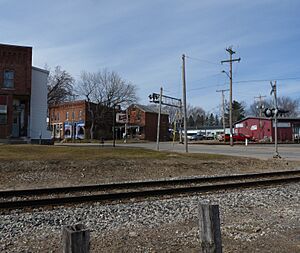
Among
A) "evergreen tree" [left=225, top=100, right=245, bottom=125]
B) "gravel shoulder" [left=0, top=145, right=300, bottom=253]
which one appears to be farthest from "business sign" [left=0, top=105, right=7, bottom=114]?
"evergreen tree" [left=225, top=100, right=245, bottom=125]

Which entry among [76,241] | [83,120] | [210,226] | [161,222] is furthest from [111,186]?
[83,120]

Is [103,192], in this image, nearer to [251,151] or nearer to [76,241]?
[76,241]

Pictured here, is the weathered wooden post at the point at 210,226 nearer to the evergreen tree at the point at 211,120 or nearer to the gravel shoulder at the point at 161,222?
the gravel shoulder at the point at 161,222

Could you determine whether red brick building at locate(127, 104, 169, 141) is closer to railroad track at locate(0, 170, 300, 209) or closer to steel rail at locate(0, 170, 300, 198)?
steel rail at locate(0, 170, 300, 198)

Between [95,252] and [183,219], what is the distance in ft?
8.34

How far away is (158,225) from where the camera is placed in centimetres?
653

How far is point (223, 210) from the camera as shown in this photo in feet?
25.8

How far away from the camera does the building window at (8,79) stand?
93.6ft

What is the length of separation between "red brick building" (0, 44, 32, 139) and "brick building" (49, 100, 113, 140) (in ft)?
126

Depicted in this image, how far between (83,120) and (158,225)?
213ft

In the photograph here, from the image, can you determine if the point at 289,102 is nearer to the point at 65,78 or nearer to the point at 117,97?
the point at 117,97

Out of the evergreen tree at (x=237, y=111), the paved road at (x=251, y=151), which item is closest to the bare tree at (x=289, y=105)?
the evergreen tree at (x=237, y=111)

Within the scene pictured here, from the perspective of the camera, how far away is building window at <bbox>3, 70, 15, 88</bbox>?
2853 centimetres

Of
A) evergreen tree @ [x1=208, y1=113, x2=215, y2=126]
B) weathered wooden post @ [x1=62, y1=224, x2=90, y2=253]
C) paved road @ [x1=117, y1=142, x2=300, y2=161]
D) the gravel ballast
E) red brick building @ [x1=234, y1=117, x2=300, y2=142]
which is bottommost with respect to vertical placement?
the gravel ballast
